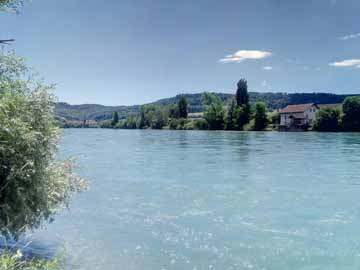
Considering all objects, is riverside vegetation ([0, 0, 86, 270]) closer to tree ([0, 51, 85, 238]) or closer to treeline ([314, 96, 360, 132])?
tree ([0, 51, 85, 238])

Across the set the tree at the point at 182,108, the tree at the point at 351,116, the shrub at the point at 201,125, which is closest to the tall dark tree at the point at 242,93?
the shrub at the point at 201,125

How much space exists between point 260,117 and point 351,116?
79.8 ft

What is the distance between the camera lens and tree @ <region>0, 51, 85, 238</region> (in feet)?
24.6

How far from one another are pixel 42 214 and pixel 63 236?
10.5 ft

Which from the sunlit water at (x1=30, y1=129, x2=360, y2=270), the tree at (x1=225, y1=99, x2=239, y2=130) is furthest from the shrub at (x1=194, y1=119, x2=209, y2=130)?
the sunlit water at (x1=30, y1=129, x2=360, y2=270)

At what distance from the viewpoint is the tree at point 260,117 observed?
108 meters

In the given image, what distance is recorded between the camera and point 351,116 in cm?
9350

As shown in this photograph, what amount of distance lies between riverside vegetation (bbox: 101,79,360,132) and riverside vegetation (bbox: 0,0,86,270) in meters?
94.9

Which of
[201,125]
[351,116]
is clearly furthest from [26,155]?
[201,125]

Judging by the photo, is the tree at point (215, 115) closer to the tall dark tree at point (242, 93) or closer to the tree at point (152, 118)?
the tall dark tree at point (242, 93)

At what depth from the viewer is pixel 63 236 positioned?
1167 centimetres

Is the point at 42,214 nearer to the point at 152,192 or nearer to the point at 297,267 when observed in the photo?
the point at 297,267

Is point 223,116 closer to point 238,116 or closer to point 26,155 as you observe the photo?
point 238,116

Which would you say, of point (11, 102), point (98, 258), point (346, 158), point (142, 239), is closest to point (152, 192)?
point (142, 239)
